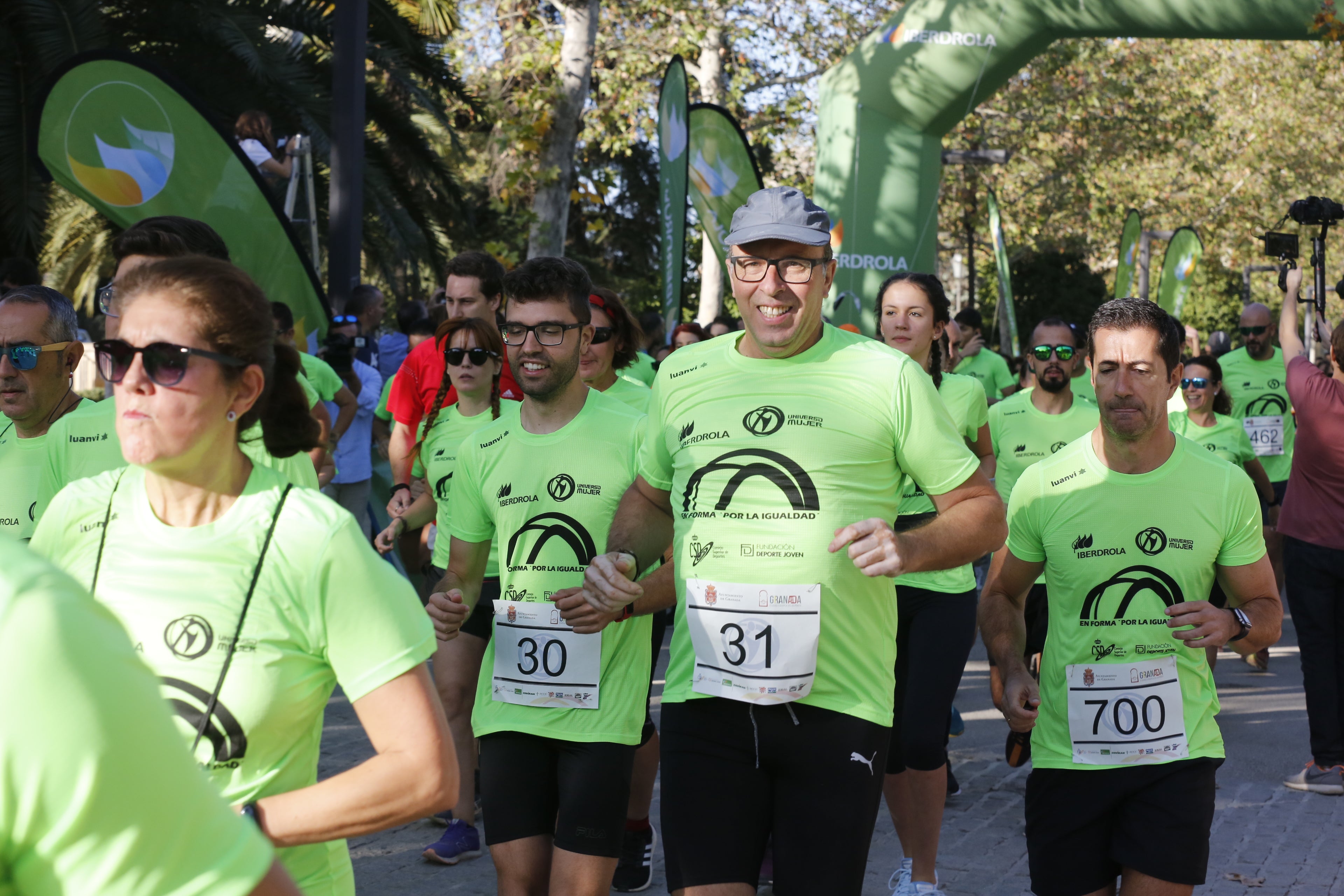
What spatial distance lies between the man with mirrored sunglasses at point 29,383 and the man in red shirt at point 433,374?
5.85ft

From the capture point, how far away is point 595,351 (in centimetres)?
517

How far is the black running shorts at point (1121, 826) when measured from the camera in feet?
10.9

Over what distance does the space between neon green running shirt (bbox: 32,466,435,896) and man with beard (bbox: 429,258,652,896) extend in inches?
55.5

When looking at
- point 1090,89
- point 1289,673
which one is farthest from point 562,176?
point 1090,89

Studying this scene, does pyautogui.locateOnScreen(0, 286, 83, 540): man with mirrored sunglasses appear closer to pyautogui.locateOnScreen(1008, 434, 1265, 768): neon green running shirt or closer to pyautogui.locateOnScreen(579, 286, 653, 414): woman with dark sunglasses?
pyautogui.locateOnScreen(579, 286, 653, 414): woman with dark sunglasses

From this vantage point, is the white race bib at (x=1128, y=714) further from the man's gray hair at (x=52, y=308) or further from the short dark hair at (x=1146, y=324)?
the man's gray hair at (x=52, y=308)

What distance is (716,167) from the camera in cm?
1188

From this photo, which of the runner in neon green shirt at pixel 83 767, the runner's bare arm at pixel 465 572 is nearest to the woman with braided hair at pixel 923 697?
the runner's bare arm at pixel 465 572

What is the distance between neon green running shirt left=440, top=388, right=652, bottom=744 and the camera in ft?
12.3

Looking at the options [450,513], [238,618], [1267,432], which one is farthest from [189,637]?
[1267,432]

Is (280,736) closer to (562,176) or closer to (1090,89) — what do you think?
(562,176)

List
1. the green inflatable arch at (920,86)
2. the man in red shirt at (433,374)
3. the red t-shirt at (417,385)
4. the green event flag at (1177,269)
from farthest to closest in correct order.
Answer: the green event flag at (1177,269) → the green inflatable arch at (920,86) → the red t-shirt at (417,385) → the man in red shirt at (433,374)

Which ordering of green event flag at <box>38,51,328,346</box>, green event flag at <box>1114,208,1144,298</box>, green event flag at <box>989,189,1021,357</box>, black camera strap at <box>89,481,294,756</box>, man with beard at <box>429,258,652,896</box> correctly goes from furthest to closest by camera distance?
1. green event flag at <box>1114,208,1144,298</box>
2. green event flag at <box>989,189,1021,357</box>
3. green event flag at <box>38,51,328,346</box>
4. man with beard at <box>429,258,652,896</box>
5. black camera strap at <box>89,481,294,756</box>

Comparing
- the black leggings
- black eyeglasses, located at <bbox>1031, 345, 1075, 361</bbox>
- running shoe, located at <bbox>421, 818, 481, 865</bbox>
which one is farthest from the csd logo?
black eyeglasses, located at <bbox>1031, 345, 1075, 361</bbox>
